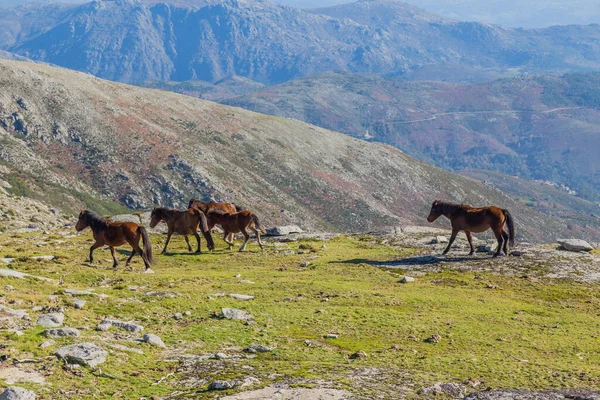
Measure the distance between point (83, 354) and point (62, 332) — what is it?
204 cm

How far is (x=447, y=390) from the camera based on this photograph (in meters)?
14.7

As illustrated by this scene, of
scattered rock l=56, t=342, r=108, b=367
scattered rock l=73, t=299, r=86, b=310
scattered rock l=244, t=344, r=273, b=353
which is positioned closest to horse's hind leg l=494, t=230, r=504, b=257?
scattered rock l=244, t=344, r=273, b=353

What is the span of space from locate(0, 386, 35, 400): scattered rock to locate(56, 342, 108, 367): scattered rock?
7.57 ft

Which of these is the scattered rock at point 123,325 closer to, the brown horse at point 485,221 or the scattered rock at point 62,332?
the scattered rock at point 62,332

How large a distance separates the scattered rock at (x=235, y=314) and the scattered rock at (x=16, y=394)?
955cm

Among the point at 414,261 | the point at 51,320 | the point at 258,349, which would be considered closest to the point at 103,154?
the point at 414,261

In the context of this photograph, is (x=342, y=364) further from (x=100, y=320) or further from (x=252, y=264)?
A: (x=252, y=264)

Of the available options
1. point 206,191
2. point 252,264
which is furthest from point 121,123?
point 252,264

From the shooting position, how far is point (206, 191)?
180 metres

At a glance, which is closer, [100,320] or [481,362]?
[481,362]

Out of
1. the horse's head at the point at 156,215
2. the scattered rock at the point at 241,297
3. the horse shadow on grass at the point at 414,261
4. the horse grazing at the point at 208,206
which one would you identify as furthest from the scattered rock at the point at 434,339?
the horse grazing at the point at 208,206

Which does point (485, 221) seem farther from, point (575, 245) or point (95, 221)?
point (95, 221)

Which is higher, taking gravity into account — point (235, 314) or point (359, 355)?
point (235, 314)

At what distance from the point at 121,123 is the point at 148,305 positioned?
172 meters
